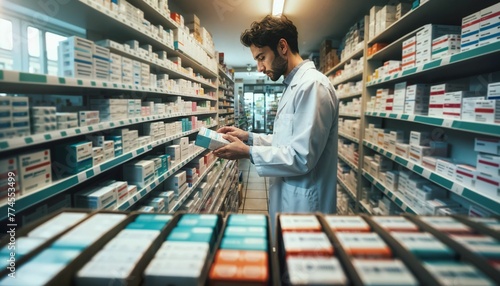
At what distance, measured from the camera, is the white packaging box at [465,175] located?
162cm

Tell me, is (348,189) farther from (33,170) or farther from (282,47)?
(33,170)

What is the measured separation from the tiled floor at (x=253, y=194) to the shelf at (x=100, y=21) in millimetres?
4350

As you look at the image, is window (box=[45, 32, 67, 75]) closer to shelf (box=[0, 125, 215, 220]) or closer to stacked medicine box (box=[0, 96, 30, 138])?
shelf (box=[0, 125, 215, 220])

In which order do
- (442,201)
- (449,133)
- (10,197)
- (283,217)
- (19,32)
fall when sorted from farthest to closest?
(19,32), (449,133), (442,201), (10,197), (283,217)

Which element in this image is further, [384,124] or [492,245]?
[384,124]

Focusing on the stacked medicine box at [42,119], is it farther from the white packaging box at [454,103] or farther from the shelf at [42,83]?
the white packaging box at [454,103]

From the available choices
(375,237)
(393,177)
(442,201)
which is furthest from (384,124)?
(375,237)

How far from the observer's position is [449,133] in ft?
7.86

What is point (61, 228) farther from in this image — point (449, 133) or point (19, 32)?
point (19, 32)

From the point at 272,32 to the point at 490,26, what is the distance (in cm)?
135

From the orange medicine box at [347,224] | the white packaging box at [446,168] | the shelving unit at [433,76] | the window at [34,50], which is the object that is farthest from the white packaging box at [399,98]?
the window at [34,50]

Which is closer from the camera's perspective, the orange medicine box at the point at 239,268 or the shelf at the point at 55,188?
the orange medicine box at the point at 239,268

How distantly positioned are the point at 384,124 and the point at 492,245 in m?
3.43

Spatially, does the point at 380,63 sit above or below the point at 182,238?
above
